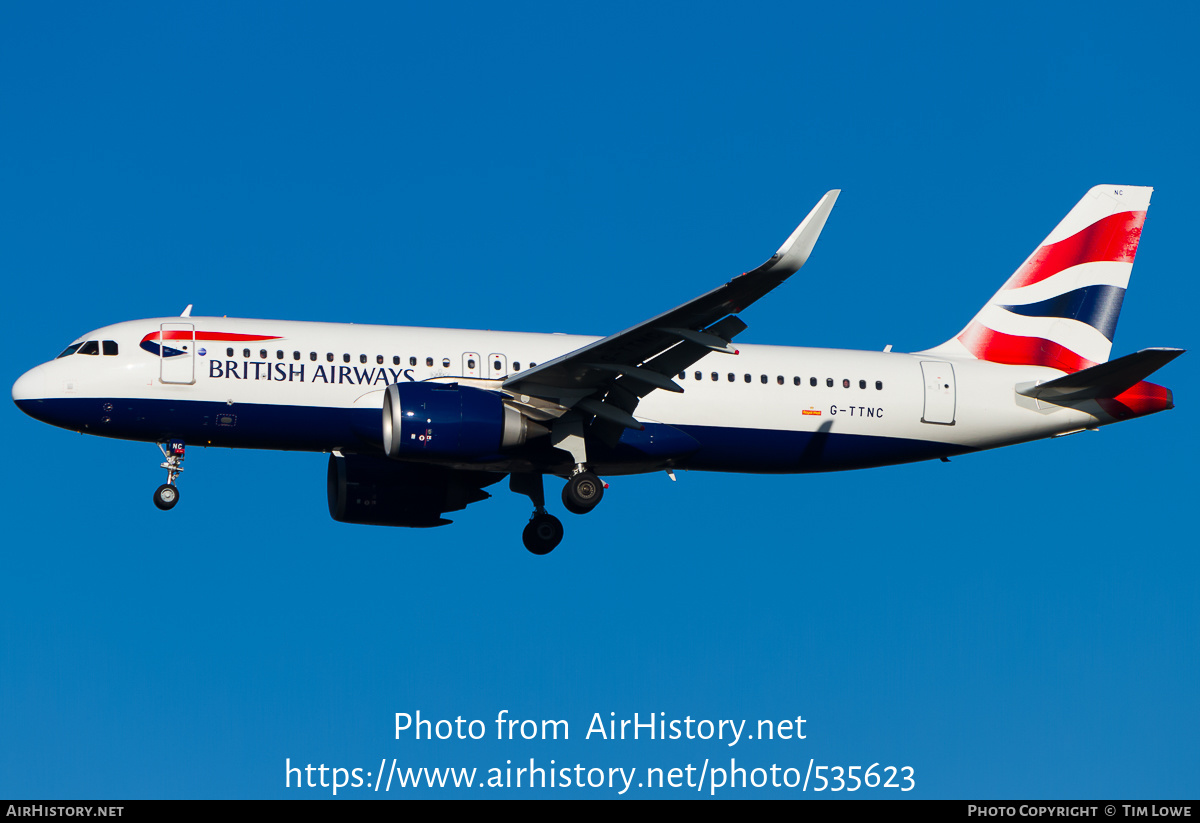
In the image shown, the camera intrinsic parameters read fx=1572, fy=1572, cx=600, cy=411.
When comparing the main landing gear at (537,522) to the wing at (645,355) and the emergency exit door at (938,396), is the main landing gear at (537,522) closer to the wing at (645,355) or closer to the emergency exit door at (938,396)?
the wing at (645,355)

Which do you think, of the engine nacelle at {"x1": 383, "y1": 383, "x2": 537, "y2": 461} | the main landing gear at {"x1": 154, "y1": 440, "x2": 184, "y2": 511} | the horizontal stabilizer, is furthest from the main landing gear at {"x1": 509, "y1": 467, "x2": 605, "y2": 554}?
the horizontal stabilizer

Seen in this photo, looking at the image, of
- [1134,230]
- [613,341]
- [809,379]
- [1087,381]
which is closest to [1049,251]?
[1134,230]

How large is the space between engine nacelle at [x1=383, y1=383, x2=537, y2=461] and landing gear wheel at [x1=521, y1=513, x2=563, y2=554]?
4292 millimetres

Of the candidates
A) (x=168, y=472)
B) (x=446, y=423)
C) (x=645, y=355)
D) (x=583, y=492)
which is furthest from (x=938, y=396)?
(x=168, y=472)

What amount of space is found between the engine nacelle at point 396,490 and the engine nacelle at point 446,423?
4.59 meters

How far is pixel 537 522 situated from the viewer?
36531 millimetres

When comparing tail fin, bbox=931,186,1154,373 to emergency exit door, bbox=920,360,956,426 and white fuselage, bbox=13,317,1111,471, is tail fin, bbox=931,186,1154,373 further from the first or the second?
emergency exit door, bbox=920,360,956,426

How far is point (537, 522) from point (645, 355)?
22.1ft

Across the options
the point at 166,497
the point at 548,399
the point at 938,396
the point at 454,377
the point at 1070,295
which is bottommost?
the point at 166,497

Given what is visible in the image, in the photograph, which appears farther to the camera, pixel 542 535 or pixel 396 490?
pixel 396 490

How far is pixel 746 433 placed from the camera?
34969 millimetres

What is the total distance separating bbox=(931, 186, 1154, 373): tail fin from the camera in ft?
126

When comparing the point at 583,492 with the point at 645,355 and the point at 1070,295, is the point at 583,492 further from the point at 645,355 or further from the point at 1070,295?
the point at 1070,295

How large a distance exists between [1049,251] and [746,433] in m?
10.7
